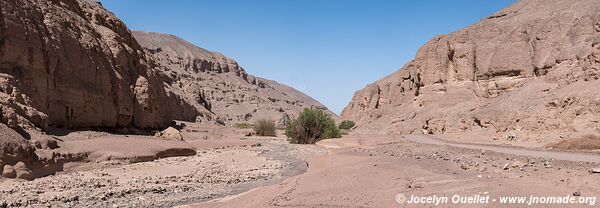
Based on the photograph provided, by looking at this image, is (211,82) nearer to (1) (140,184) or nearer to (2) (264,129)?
(2) (264,129)

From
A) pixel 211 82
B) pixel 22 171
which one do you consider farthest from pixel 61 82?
pixel 211 82

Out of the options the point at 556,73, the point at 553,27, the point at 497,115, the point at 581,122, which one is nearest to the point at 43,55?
the point at 581,122

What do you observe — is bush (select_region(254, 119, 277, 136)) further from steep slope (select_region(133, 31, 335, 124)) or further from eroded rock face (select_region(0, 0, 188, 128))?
steep slope (select_region(133, 31, 335, 124))

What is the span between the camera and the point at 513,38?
166 feet

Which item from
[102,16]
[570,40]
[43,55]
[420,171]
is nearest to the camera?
[420,171]

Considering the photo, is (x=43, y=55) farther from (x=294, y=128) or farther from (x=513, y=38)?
(x=513, y=38)

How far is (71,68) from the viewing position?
2503 centimetres

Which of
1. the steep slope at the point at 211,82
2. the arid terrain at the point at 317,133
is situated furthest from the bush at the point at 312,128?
the steep slope at the point at 211,82

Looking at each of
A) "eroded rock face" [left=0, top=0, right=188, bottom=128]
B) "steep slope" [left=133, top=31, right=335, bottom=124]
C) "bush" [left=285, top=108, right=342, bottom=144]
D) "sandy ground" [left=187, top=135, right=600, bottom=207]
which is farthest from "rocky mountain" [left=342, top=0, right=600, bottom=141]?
"steep slope" [left=133, top=31, right=335, bottom=124]

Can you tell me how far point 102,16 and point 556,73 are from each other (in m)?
39.0

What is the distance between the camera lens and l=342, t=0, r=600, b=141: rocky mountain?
97.8ft

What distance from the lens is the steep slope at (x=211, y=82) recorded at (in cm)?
9689

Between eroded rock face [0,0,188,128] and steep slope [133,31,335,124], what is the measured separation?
4713 centimetres

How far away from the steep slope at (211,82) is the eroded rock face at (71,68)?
47131 millimetres
